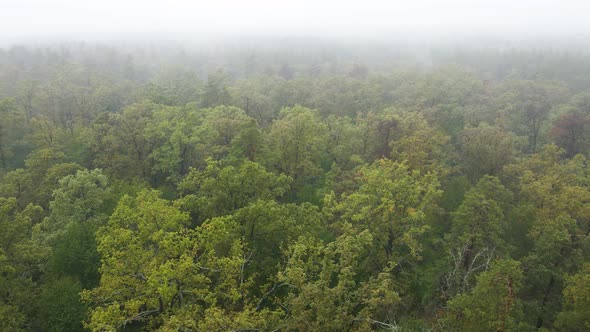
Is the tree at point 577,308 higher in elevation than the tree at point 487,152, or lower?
lower

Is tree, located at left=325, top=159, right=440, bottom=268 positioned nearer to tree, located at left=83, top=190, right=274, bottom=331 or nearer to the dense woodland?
the dense woodland

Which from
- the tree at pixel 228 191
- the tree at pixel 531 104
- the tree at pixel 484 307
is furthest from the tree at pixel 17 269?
the tree at pixel 531 104

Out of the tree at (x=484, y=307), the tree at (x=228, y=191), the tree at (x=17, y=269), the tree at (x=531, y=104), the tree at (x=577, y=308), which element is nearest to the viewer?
the tree at (x=484, y=307)

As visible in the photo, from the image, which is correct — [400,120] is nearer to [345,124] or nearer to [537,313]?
[345,124]

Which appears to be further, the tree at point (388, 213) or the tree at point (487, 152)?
the tree at point (487, 152)

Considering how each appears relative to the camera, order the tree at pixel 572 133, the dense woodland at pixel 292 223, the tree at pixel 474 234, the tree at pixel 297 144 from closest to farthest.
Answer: the dense woodland at pixel 292 223
the tree at pixel 474 234
the tree at pixel 297 144
the tree at pixel 572 133

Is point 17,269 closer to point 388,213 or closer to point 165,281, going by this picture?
point 165,281

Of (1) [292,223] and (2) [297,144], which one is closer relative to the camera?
(1) [292,223]

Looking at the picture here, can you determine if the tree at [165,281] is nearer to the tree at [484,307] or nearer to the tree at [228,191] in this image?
the tree at [228,191]

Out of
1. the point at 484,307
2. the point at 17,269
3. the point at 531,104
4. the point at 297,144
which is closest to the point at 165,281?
the point at 17,269

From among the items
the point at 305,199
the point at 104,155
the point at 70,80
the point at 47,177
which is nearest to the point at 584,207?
the point at 305,199
